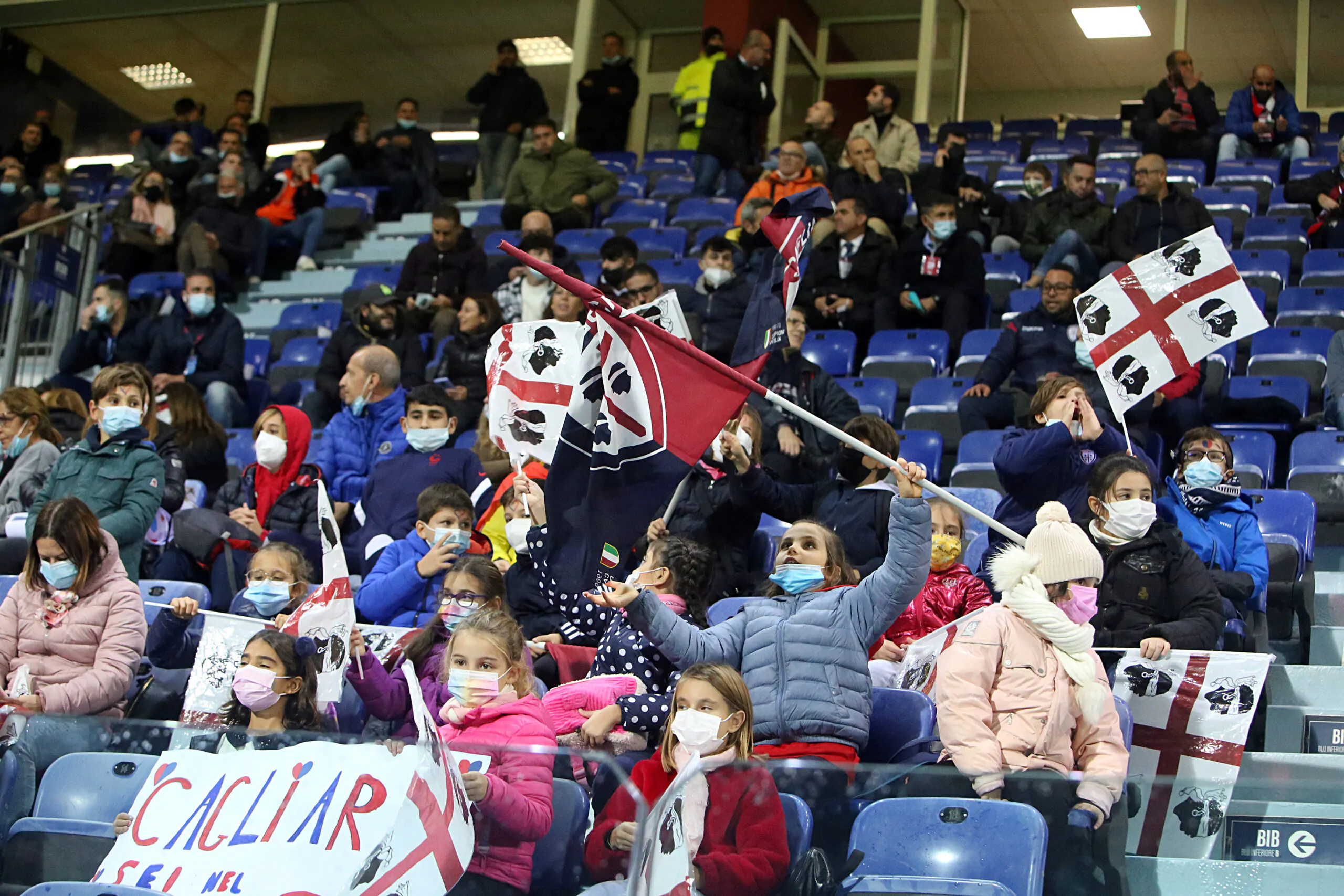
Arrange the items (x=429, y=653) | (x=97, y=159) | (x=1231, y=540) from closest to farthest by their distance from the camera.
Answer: (x=429, y=653) < (x=1231, y=540) < (x=97, y=159)

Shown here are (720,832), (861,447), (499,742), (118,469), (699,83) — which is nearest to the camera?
(720,832)

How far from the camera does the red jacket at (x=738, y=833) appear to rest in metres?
3.07

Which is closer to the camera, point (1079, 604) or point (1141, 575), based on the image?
point (1079, 604)

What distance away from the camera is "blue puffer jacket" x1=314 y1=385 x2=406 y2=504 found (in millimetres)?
7547

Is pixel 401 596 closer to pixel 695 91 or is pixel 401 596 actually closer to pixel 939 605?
pixel 939 605

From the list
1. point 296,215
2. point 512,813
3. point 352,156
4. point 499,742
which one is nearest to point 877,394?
point 499,742

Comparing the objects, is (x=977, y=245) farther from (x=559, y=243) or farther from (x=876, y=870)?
(x=876, y=870)

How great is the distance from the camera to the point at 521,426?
6000 mm

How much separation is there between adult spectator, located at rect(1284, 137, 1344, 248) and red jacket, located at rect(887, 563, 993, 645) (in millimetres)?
5506

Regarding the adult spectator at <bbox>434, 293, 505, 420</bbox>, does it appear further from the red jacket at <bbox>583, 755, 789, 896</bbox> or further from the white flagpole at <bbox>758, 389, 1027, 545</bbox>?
the red jacket at <bbox>583, 755, 789, 896</bbox>

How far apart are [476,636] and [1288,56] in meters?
15.3

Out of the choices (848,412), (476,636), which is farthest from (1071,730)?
(848,412)

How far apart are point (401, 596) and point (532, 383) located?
3.20 ft

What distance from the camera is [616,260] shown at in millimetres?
9188
